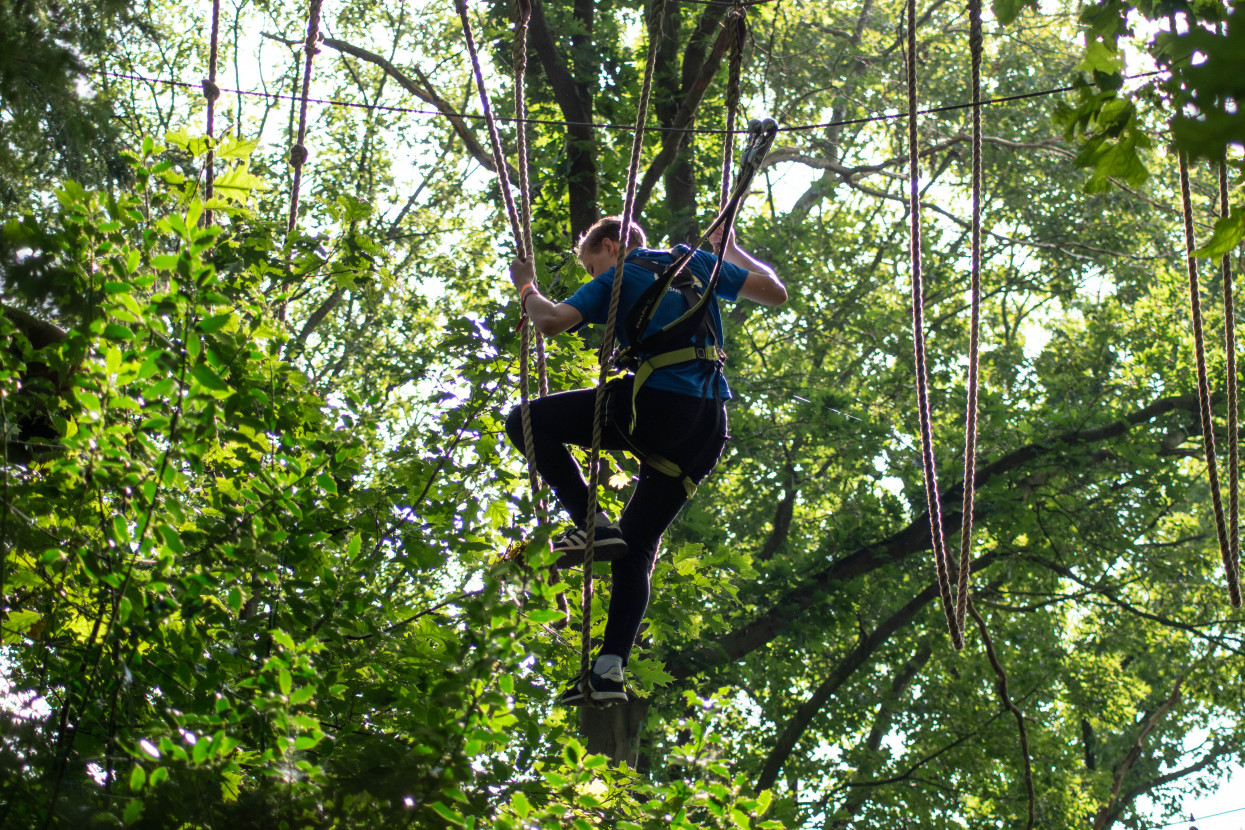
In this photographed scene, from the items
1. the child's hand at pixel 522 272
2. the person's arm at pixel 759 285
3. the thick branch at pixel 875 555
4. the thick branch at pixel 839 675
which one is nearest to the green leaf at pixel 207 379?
the child's hand at pixel 522 272

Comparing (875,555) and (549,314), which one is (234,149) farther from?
(875,555)

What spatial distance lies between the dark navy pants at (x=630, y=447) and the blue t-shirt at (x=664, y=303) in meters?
0.04

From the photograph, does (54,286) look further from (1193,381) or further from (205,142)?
(1193,381)

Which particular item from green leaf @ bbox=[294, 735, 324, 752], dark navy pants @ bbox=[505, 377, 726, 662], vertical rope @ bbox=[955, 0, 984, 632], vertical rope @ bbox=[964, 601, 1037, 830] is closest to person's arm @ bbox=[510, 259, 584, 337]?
dark navy pants @ bbox=[505, 377, 726, 662]

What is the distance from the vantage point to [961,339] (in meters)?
13.7

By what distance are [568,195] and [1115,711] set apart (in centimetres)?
903

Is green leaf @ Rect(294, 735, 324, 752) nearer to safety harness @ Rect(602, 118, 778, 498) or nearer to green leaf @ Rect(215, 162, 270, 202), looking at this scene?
safety harness @ Rect(602, 118, 778, 498)

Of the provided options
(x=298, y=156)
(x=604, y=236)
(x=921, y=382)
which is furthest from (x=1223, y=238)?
(x=298, y=156)

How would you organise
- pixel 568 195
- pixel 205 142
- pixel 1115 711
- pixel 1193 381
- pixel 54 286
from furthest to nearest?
pixel 1115 711 → pixel 1193 381 → pixel 568 195 → pixel 205 142 → pixel 54 286

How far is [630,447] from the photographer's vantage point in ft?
10.8

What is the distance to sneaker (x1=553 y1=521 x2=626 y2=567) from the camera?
320 centimetres

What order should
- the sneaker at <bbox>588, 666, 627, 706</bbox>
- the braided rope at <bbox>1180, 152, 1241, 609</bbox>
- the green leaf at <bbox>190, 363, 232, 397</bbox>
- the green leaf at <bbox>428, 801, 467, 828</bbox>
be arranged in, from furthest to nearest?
1. the sneaker at <bbox>588, 666, 627, 706</bbox>
2. the braided rope at <bbox>1180, 152, 1241, 609</bbox>
3. the green leaf at <bbox>190, 363, 232, 397</bbox>
4. the green leaf at <bbox>428, 801, 467, 828</bbox>

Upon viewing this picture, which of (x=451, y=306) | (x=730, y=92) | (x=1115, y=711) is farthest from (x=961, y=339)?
(x=730, y=92)

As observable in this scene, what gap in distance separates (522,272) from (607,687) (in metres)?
1.28
